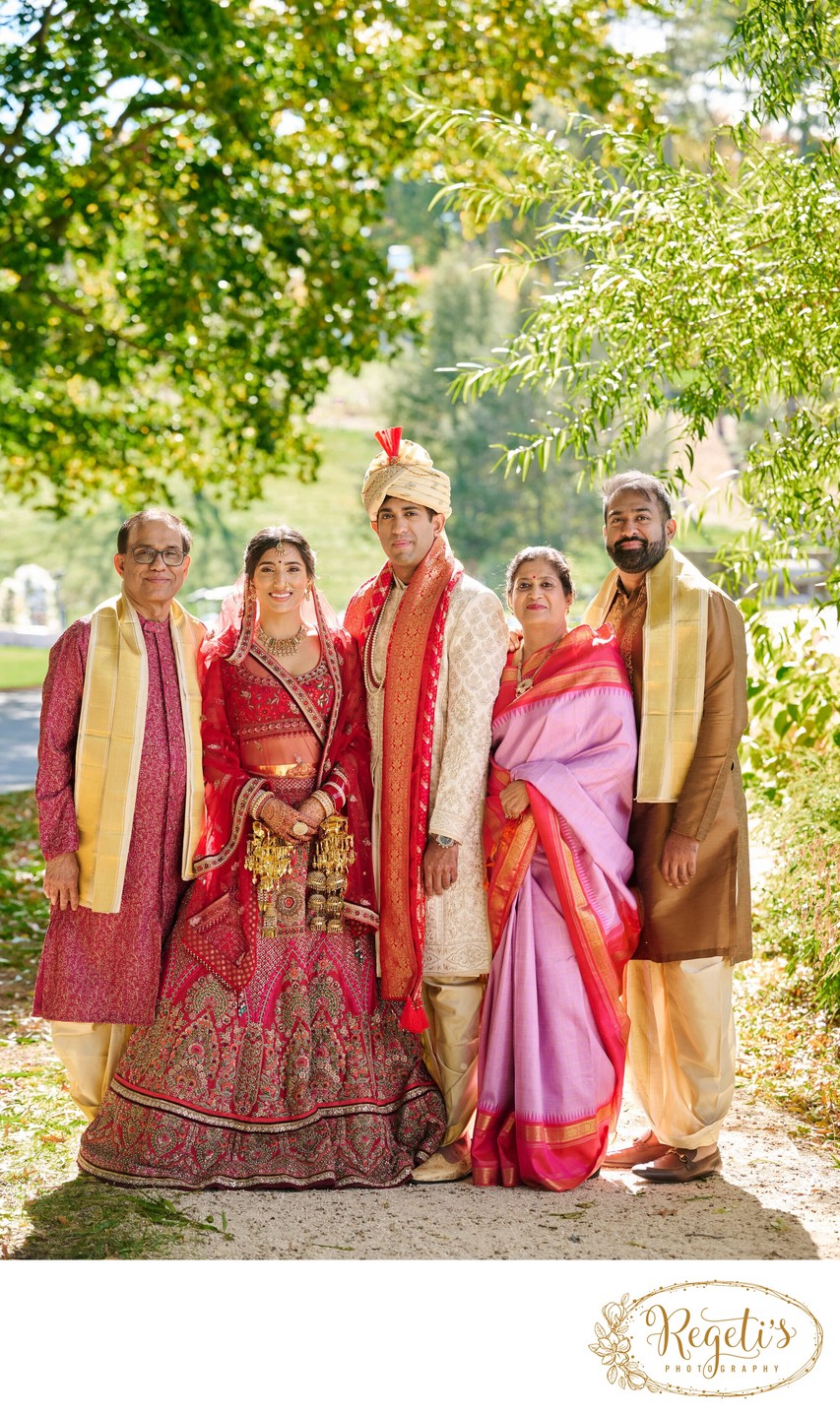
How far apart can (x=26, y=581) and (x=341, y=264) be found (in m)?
19.6

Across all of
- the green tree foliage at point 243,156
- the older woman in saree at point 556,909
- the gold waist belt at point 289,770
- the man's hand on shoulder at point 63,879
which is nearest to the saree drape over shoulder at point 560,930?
the older woman in saree at point 556,909

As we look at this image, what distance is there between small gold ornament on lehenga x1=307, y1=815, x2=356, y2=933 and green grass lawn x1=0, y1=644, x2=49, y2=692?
15981mm

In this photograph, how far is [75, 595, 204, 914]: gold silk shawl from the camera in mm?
3605

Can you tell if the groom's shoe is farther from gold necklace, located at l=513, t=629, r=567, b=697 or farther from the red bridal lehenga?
gold necklace, located at l=513, t=629, r=567, b=697

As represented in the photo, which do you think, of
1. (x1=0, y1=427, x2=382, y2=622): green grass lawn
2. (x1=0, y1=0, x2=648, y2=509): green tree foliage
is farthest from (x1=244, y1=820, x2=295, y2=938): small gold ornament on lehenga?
(x1=0, y1=427, x2=382, y2=622): green grass lawn

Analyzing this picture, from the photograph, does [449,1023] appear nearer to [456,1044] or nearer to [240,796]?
[456,1044]

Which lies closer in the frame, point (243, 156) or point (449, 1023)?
point (449, 1023)

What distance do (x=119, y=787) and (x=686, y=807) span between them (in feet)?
4.95

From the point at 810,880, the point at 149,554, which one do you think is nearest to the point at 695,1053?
the point at 810,880

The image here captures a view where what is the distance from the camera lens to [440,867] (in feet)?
12.0

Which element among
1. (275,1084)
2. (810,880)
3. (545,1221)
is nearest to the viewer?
(545,1221)
